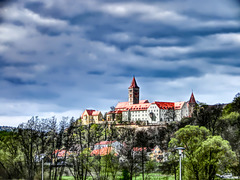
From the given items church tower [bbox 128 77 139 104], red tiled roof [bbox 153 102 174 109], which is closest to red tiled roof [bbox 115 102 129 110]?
church tower [bbox 128 77 139 104]

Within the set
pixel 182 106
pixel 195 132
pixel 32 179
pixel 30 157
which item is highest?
pixel 182 106

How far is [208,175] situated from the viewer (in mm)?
29359

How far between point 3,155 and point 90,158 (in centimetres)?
1107

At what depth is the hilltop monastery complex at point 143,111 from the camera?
14362 cm

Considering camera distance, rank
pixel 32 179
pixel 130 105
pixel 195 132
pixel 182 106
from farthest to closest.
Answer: pixel 130 105
pixel 182 106
pixel 32 179
pixel 195 132

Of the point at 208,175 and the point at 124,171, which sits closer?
the point at 208,175

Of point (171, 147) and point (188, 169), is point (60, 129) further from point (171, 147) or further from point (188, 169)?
point (188, 169)

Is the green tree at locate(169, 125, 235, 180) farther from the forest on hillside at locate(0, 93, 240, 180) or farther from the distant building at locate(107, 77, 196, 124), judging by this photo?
the distant building at locate(107, 77, 196, 124)

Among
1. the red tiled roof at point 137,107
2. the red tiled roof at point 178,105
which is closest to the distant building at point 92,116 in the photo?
the red tiled roof at point 137,107

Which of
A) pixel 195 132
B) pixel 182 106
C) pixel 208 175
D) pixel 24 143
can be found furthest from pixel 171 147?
pixel 182 106

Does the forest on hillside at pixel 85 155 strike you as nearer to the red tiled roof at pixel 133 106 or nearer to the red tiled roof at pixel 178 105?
the red tiled roof at pixel 178 105

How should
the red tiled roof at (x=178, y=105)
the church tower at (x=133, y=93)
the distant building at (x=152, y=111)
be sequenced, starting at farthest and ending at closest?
the church tower at (x=133, y=93), the red tiled roof at (x=178, y=105), the distant building at (x=152, y=111)

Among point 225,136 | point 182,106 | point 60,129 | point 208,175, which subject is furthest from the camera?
point 182,106

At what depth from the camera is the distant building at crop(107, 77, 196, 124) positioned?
143 meters
